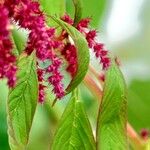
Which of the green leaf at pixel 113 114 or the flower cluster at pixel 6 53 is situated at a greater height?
the flower cluster at pixel 6 53

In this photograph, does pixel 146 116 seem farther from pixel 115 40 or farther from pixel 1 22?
pixel 1 22

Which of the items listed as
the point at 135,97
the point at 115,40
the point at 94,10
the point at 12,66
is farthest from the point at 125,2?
the point at 12,66

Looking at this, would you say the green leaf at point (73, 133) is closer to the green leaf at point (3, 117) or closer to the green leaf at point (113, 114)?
the green leaf at point (113, 114)

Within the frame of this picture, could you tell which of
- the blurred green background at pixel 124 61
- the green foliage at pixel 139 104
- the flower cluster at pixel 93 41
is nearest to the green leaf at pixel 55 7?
the flower cluster at pixel 93 41

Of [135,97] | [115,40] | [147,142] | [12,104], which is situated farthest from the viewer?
[115,40]

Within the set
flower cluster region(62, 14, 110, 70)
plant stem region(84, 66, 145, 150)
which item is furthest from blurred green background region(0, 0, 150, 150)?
flower cluster region(62, 14, 110, 70)

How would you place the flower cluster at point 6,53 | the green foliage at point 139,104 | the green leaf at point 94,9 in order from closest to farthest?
the flower cluster at point 6,53
the green leaf at point 94,9
the green foliage at point 139,104
